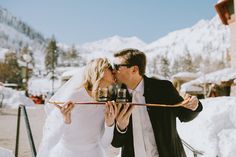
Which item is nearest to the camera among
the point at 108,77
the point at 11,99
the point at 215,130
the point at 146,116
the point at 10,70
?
the point at 146,116

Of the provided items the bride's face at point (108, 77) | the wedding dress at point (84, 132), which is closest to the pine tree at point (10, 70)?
the wedding dress at point (84, 132)

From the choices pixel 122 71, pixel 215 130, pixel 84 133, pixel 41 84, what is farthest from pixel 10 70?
pixel 122 71

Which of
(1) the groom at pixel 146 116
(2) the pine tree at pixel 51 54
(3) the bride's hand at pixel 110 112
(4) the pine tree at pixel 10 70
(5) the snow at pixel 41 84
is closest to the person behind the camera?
(3) the bride's hand at pixel 110 112

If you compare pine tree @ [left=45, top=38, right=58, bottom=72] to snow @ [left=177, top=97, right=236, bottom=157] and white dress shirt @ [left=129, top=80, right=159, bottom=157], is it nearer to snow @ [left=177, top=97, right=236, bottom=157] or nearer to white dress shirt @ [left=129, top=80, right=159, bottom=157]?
snow @ [left=177, top=97, right=236, bottom=157]

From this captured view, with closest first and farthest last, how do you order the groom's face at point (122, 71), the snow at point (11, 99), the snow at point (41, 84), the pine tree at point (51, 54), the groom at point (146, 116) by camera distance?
the groom at point (146, 116)
the groom's face at point (122, 71)
the snow at point (11, 99)
the snow at point (41, 84)
the pine tree at point (51, 54)

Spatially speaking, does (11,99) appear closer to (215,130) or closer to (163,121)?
(215,130)

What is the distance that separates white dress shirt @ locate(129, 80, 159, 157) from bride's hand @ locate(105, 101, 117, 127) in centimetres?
20

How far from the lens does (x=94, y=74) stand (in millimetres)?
3070

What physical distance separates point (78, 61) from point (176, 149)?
147 m

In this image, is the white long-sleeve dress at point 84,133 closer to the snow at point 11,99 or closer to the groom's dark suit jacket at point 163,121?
the groom's dark suit jacket at point 163,121

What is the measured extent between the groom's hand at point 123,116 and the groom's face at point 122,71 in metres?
0.34

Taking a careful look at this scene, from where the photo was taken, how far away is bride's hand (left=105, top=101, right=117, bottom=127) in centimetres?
264

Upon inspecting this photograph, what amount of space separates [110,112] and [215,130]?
3575 mm

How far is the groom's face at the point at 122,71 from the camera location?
2857 mm
